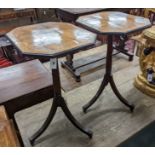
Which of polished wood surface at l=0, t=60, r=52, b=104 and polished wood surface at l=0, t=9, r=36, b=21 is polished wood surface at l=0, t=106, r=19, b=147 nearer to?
polished wood surface at l=0, t=60, r=52, b=104

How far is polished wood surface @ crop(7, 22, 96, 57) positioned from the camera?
1.08 m

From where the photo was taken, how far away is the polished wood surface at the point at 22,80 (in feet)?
5.19

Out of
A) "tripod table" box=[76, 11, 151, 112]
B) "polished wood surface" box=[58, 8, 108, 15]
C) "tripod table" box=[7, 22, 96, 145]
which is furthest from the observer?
"polished wood surface" box=[58, 8, 108, 15]

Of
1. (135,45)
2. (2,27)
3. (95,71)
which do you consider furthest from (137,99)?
(2,27)

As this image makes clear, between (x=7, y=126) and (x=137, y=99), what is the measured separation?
1.45 metres

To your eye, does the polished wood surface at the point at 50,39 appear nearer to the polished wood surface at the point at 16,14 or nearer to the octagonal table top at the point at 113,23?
the octagonal table top at the point at 113,23

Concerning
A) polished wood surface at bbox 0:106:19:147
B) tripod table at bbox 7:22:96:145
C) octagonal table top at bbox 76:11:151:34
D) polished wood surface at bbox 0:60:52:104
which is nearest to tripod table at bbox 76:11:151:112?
octagonal table top at bbox 76:11:151:34

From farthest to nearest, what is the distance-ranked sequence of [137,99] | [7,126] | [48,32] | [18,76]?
[137,99] < [18,76] < [48,32] < [7,126]

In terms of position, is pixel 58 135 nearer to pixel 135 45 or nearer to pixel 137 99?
pixel 137 99

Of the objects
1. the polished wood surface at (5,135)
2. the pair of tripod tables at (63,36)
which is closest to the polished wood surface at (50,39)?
the pair of tripod tables at (63,36)

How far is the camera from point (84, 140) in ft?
5.44

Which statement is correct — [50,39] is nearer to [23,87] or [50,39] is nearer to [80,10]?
[23,87]
